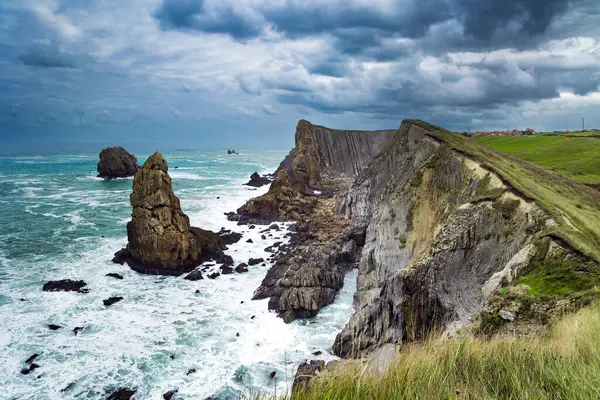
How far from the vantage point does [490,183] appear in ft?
57.2

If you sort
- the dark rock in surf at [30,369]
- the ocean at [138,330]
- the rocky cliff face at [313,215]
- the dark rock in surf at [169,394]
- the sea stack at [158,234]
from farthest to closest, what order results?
1. the sea stack at [158,234]
2. the rocky cliff face at [313,215]
3. the dark rock in surf at [30,369]
4. the ocean at [138,330]
5. the dark rock in surf at [169,394]

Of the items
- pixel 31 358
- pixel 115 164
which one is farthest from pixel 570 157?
pixel 115 164

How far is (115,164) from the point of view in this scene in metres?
84.7

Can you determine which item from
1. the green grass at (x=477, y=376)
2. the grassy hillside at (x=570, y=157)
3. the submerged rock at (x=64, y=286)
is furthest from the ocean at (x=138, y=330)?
the grassy hillside at (x=570, y=157)

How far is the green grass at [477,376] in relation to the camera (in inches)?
147

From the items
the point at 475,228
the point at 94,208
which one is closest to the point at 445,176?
the point at 475,228

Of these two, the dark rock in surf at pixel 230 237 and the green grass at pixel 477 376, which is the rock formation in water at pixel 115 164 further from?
the green grass at pixel 477 376

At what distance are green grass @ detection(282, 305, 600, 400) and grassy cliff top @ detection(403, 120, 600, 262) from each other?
28.2ft

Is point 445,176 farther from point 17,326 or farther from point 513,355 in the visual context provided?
point 17,326

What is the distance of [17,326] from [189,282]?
959 centimetres

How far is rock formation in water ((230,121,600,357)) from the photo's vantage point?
1225 cm

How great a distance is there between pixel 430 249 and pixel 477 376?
38.4 ft

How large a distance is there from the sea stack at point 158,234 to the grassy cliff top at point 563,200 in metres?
20.3

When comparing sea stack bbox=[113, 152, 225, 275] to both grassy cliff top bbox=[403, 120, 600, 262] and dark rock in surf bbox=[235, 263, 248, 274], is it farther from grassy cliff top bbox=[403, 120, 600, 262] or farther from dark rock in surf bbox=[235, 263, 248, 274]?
grassy cliff top bbox=[403, 120, 600, 262]
